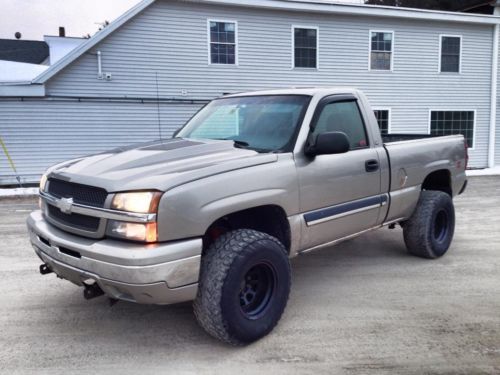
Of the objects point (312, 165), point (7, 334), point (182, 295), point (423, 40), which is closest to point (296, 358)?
point (182, 295)

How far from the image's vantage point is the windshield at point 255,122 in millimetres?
3854

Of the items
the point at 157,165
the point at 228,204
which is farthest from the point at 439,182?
the point at 157,165

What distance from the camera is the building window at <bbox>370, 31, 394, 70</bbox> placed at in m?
16.5

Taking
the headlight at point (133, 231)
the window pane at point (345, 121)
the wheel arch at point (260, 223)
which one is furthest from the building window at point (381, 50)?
the headlight at point (133, 231)

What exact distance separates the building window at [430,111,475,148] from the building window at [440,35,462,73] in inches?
67.1

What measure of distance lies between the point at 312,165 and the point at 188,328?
1.71 meters

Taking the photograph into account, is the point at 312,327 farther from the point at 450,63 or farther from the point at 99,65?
the point at 450,63

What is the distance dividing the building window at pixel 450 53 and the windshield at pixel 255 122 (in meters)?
15.4

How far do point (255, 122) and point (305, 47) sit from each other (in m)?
12.6

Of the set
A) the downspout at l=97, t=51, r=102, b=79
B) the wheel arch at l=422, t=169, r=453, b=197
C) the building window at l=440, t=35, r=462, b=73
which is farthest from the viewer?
the building window at l=440, t=35, r=462, b=73

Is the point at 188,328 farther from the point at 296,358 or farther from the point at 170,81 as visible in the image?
the point at 170,81

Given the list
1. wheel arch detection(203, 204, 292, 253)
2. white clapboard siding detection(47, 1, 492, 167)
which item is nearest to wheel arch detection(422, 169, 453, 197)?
wheel arch detection(203, 204, 292, 253)

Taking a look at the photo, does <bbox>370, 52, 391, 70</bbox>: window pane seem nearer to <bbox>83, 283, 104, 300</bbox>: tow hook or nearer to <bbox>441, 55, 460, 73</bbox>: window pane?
<bbox>441, 55, 460, 73</bbox>: window pane

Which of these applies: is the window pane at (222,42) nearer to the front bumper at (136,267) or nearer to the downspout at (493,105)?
the downspout at (493,105)
